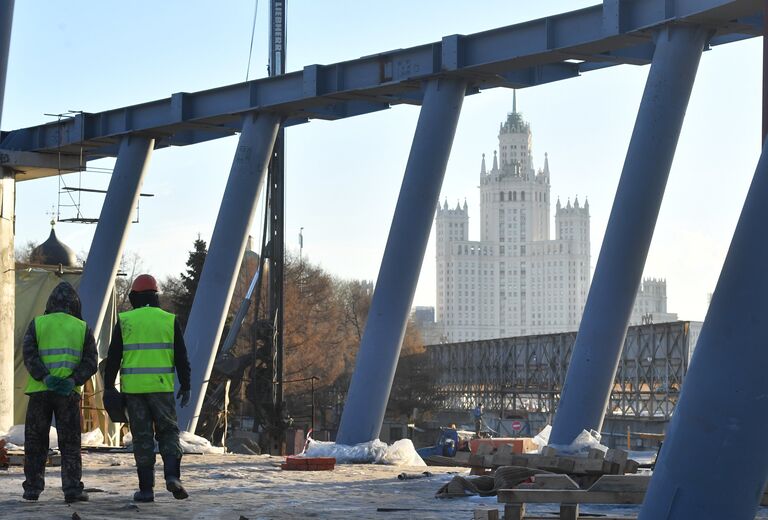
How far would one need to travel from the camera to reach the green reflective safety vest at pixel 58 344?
39.3ft

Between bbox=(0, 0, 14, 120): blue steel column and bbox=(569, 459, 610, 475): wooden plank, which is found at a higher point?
bbox=(0, 0, 14, 120): blue steel column

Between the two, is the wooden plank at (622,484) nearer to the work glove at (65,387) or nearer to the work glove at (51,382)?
the work glove at (65,387)

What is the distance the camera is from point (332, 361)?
85875mm

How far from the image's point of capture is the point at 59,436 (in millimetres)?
12055

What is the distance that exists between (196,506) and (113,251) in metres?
15.2

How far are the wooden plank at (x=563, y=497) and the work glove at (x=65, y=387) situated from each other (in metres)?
3.99

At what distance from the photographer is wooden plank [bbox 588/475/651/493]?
11562 millimetres

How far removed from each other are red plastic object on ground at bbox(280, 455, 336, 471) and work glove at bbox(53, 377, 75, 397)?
5978mm

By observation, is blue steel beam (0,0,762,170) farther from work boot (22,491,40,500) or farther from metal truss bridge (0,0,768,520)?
work boot (22,491,40,500)

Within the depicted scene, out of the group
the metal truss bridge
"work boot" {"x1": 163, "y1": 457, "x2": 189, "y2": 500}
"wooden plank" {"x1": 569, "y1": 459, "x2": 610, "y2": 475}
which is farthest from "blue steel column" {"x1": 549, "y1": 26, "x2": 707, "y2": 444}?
"work boot" {"x1": 163, "y1": 457, "x2": 189, "y2": 500}

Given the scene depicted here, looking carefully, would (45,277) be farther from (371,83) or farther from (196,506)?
(196,506)

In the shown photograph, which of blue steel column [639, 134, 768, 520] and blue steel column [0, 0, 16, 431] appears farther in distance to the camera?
blue steel column [0, 0, 16, 431]

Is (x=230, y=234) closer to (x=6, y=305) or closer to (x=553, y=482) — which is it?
(x=6, y=305)

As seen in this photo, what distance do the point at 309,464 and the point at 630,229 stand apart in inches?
211
